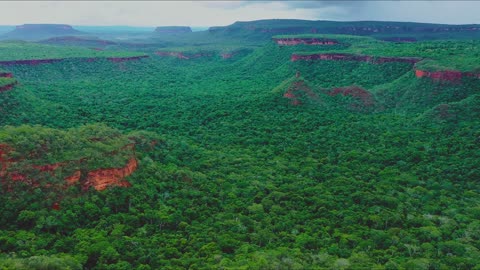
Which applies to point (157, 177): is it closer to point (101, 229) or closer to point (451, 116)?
point (101, 229)

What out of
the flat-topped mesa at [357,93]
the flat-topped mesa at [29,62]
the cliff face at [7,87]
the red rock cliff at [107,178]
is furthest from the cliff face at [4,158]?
the flat-topped mesa at [29,62]

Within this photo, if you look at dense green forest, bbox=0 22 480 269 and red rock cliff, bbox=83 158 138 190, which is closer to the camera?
Answer: dense green forest, bbox=0 22 480 269

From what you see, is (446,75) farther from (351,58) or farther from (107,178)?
(107,178)

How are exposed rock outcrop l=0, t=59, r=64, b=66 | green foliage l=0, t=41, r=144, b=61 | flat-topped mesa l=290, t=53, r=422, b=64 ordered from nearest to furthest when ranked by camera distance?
flat-topped mesa l=290, t=53, r=422, b=64
exposed rock outcrop l=0, t=59, r=64, b=66
green foliage l=0, t=41, r=144, b=61

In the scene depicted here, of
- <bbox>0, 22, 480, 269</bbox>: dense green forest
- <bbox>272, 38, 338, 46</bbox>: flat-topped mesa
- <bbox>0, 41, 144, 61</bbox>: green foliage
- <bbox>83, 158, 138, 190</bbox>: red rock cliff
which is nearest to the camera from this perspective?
<bbox>0, 22, 480, 269</bbox>: dense green forest

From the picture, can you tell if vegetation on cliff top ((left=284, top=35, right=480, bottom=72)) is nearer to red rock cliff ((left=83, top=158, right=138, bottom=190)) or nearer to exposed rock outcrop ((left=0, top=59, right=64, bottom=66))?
red rock cliff ((left=83, top=158, right=138, bottom=190))

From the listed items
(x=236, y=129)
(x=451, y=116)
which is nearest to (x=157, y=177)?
(x=236, y=129)

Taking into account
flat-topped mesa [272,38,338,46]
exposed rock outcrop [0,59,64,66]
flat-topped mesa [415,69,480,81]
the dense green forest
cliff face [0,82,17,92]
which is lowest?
the dense green forest

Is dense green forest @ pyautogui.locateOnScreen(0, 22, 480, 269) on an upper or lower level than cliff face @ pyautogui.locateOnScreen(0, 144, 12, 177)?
lower

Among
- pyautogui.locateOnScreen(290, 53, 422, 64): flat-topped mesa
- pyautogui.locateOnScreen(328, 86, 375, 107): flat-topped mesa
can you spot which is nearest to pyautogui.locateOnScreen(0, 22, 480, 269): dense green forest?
pyautogui.locateOnScreen(328, 86, 375, 107): flat-topped mesa
